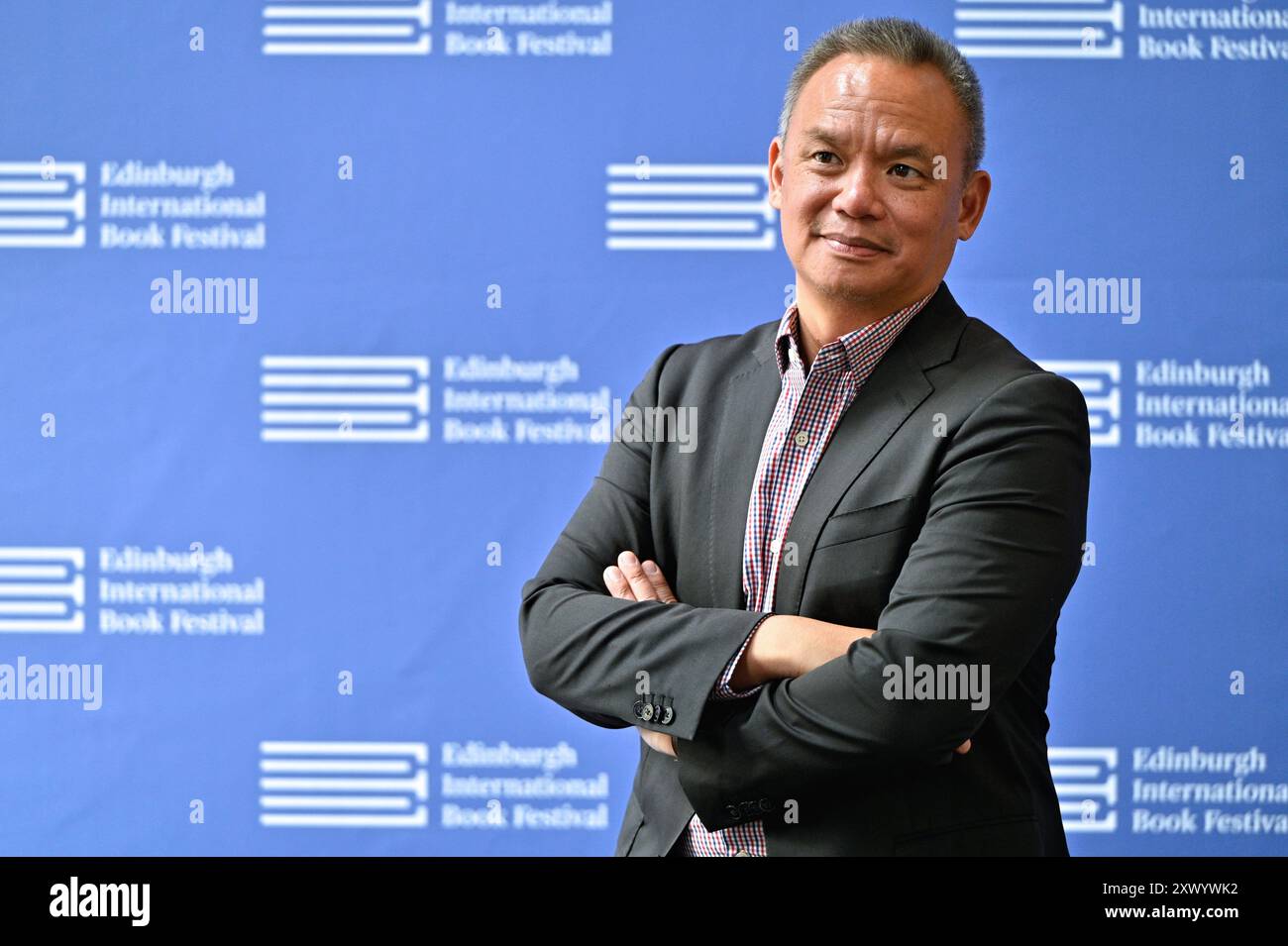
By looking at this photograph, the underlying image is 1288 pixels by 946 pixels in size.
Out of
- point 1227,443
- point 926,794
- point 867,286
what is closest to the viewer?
point 926,794

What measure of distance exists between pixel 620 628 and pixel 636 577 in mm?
117

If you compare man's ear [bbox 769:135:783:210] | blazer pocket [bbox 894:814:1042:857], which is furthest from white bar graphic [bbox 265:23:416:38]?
blazer pocket [bbox 894:814:1042:857]

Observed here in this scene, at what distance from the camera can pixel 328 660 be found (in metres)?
3.31

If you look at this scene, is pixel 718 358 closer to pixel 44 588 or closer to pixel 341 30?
pixel 341 30

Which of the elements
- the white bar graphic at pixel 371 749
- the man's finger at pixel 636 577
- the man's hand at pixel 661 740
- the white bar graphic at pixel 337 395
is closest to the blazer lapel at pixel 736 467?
the man's finger at pixel 636 577

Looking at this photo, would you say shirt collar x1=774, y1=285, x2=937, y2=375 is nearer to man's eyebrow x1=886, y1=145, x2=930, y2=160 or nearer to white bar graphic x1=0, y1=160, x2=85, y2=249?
man's eyebrow x1=886, y1=145, x2=930, y2=160

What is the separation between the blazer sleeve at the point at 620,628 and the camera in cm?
173

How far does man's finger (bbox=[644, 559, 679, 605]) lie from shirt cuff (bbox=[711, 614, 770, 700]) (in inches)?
8.1

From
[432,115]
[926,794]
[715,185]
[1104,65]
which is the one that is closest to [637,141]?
[715,185]

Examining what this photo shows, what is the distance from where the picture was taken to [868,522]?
1730mm

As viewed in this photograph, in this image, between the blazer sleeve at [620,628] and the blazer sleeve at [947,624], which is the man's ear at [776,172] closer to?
the blazer sleeve at [620,628]

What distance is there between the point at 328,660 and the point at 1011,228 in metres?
2.14
